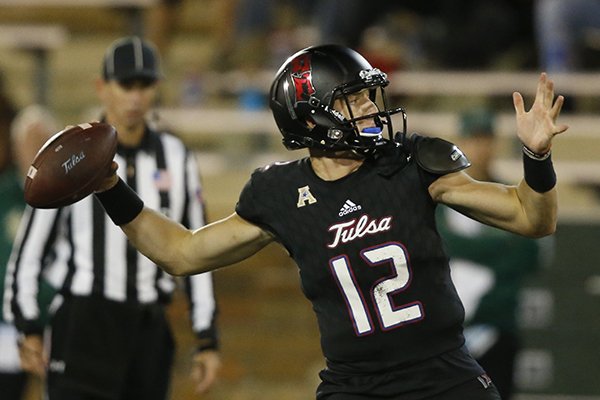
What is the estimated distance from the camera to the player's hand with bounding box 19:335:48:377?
4527 millimetres

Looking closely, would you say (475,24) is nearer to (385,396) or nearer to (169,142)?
(169,142)

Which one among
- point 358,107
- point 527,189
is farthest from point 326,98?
point 527,189

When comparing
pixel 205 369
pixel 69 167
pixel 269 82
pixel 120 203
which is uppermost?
pixel 69 167

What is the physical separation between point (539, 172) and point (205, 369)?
6.06ft

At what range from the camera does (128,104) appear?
179 inches

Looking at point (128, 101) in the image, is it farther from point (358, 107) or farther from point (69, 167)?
point (358, 107)

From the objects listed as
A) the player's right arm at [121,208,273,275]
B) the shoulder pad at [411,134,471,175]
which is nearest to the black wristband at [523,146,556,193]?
the shoulder pad at [411,134,471,175]

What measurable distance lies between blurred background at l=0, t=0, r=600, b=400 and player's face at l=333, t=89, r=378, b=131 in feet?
12.8

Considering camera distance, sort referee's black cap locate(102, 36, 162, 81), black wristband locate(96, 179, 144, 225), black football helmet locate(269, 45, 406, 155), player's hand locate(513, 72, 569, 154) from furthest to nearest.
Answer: referee's black cap locate(102, 36, 162, 81) → black wristband locate(96, 179, 144, 225) → black football helmet locate(269, 45, 406, 155) → player's hand locate(513, 72, 569, 154)

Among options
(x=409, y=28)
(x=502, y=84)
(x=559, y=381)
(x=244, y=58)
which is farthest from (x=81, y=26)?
(x=559, y=381)

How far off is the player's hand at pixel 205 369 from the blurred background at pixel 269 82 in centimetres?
274

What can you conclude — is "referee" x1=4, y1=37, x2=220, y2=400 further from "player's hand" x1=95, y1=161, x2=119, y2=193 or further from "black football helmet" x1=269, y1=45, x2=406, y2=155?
"black football helmet" x1=269, y1=45, x2=406, y2=155

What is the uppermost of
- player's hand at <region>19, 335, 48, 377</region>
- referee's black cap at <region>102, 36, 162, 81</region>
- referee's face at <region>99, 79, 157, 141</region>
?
referee's black cap at <region>102, 36, 162, 81</region>

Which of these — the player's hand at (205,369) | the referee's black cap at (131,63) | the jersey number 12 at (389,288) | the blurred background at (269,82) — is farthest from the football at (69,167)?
the blurred background at (269,82)
